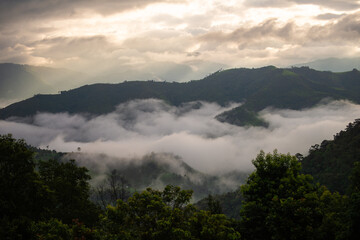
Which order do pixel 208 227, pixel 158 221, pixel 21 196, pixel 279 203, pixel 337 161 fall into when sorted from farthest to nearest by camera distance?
pixel 337 161 < pixel 279 203 < pixel 21 196 < pixel 208 227 < pixel 158 221

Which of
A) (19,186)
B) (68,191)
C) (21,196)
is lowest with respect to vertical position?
(68,191)

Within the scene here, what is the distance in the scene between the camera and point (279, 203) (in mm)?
39938

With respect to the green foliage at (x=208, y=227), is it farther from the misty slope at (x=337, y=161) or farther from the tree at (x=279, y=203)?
the misty slope at (x=337, y=161)

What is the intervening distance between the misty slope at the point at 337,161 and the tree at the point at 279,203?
113202 millimetres

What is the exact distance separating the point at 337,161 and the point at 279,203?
14397cm

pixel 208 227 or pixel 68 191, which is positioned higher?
pixel 68 191

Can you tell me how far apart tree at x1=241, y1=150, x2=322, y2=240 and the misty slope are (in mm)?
113202

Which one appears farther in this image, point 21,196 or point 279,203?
point 279,203

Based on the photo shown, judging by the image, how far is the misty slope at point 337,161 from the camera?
15238 centimetres


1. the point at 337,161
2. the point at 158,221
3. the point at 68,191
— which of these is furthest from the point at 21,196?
the point at 337,161

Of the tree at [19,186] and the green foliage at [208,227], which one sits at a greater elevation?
the tree at [19,186]

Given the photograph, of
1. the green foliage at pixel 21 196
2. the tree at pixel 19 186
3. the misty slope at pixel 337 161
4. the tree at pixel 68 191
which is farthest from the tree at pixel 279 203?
the misty slope at pixel 337 161

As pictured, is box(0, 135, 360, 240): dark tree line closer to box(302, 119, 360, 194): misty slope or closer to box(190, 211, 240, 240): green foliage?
box(190, 211, 240, 240): green foliage

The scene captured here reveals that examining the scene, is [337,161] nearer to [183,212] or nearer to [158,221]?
[183,212]
